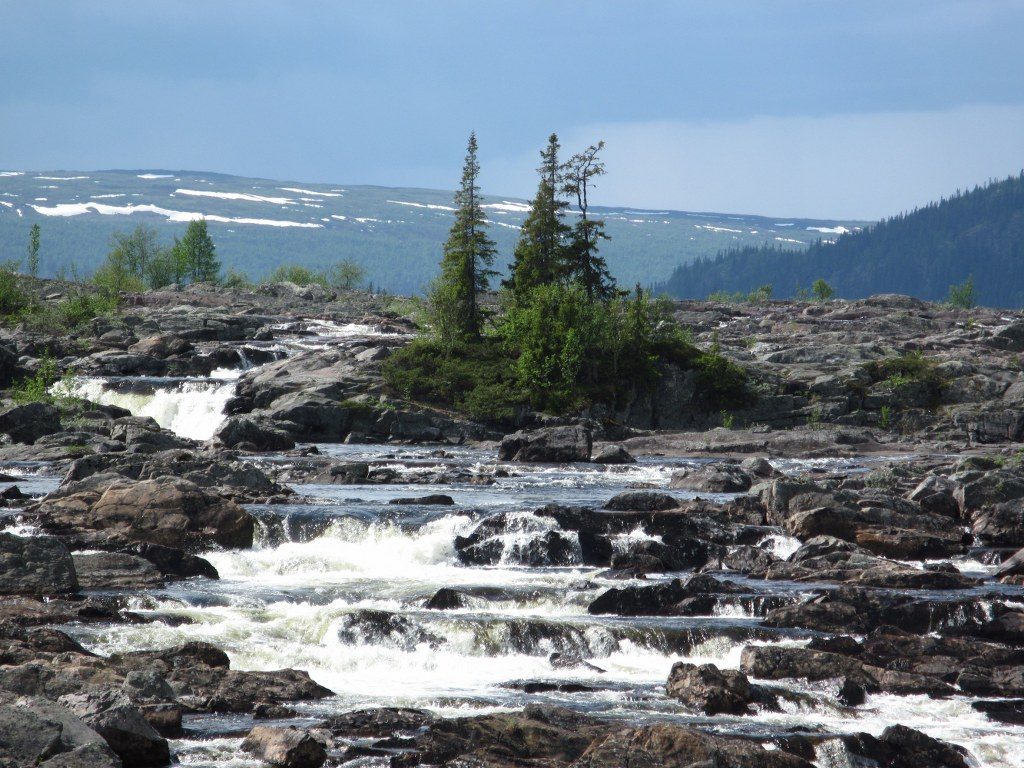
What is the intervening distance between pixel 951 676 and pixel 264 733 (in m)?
11.3

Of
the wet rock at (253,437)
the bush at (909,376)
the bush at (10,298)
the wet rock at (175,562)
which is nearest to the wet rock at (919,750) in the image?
the wet rock at (175,562)

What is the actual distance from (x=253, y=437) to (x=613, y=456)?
17.3 metres

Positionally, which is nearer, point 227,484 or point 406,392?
point 227,484

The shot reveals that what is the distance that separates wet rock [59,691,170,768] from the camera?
13422 mm

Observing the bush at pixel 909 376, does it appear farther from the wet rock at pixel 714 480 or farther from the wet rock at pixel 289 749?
the wet rock at pixel 289 749

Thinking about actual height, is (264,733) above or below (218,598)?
above

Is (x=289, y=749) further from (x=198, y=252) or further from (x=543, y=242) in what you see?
(x=198, y=252)

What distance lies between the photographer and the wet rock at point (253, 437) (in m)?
53.0

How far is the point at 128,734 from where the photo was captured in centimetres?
1350

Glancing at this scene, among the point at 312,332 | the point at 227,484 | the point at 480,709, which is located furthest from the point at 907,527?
the point at 312,332

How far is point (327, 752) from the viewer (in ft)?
46.2

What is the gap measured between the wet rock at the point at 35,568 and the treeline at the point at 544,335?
136 feet

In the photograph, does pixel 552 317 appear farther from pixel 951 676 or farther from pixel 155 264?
pixel 155 264

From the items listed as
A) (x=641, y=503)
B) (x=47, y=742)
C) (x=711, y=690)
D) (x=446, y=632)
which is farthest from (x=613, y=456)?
(x=47, y=742)
